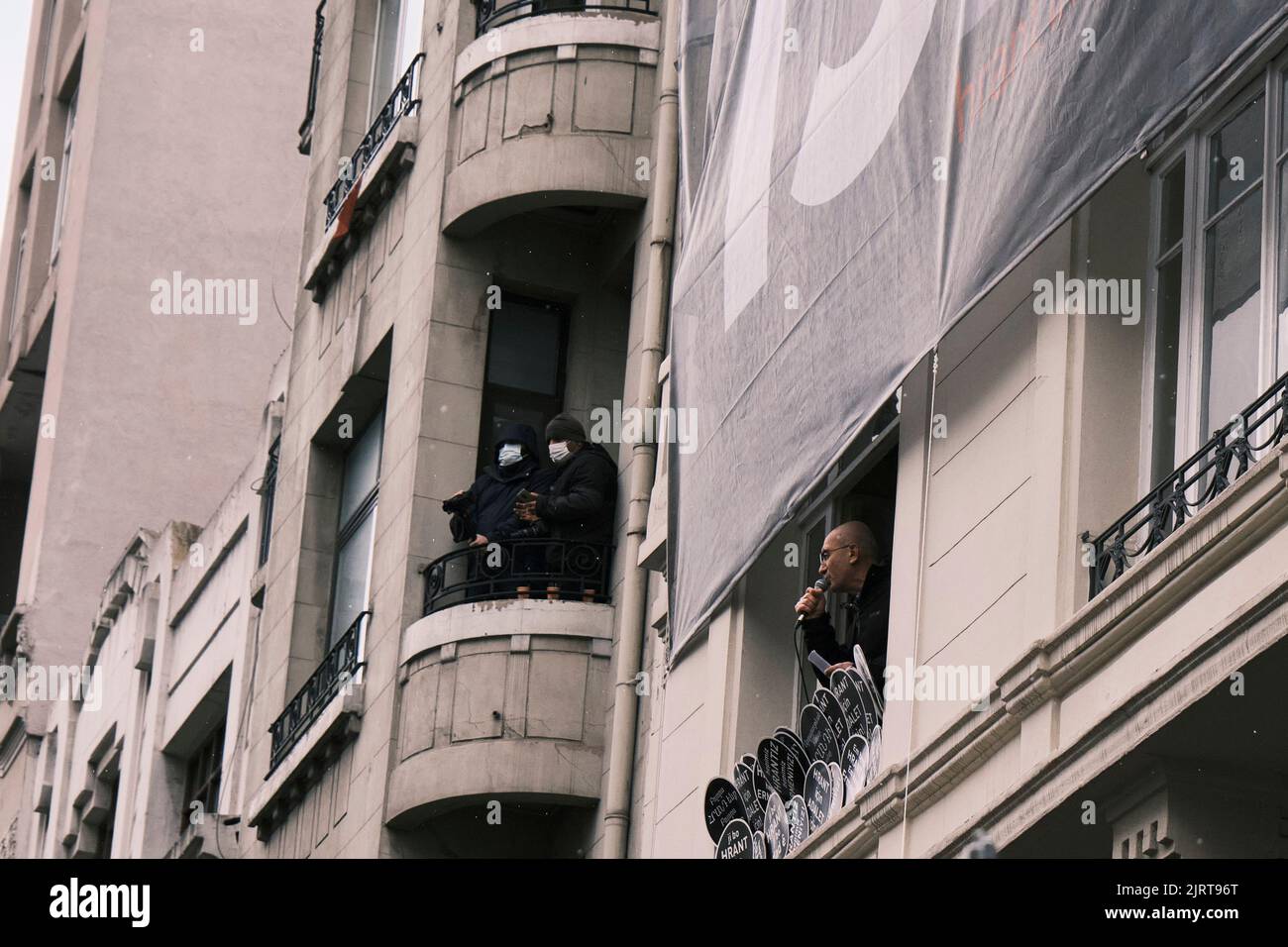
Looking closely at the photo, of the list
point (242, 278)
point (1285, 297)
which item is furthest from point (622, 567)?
point (242, 278)

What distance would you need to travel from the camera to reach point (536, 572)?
880 inches

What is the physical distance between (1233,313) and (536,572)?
10.3 m

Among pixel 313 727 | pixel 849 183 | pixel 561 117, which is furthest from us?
pixel 313 727

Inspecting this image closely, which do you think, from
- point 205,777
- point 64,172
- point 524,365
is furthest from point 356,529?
point 64,172

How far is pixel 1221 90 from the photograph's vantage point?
12.8 meters

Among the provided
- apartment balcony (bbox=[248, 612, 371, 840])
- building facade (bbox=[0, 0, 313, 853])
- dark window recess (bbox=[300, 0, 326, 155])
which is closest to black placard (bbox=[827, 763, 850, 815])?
apartment balcony (bbox=[248, 612, 371, 840])

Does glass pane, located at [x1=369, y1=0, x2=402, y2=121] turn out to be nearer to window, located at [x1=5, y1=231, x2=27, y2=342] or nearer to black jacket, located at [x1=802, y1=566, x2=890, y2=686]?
black jacket, located at [x1=802, y1=566, x2=890, y2=686]

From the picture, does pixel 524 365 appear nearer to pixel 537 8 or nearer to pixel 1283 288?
pixel 537 8

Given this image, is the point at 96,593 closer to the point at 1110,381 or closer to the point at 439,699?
the point at 439,699

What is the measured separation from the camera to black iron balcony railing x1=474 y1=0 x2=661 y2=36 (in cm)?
2381

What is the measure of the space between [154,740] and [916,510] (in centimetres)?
2094

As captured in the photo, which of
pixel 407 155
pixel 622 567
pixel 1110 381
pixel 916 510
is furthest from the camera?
pixel 407 155

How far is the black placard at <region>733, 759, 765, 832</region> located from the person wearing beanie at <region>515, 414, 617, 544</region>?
479 cm

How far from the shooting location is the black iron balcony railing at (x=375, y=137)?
2625 cm
